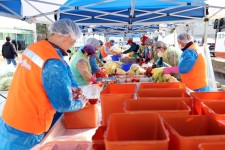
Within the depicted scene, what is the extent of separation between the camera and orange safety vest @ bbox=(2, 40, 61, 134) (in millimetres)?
1646

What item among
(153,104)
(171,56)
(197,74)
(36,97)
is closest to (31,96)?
(36,97)

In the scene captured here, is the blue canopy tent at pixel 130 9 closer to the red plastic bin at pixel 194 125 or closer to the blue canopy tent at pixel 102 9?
the blue canopy tent at pixel 102 9

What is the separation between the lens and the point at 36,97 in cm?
167

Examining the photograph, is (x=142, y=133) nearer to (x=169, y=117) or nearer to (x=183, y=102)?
(x=169, y=117)

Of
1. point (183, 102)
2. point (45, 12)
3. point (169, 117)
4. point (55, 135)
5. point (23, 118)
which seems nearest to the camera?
point (169, 117)

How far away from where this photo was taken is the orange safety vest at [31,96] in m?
1.65

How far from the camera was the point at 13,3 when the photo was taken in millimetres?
3033

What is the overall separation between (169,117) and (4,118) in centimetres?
136

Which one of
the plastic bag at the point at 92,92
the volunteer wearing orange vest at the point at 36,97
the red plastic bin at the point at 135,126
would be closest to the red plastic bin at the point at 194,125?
the red plastic bin at the point at 135,126

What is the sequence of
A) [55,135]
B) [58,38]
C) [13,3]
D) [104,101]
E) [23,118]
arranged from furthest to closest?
[13,3] → [58,38] → [23,118] → [55,135] → [104,101]

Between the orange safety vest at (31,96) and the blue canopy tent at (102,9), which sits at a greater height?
the blue canopy tent at (102,9)

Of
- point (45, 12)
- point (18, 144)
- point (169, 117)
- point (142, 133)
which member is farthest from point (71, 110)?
point (45, 12)

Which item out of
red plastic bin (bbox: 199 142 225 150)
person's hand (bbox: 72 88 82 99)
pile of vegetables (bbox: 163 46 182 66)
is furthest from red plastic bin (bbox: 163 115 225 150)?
pile of vegetables (bbox: 163 46 182 66)

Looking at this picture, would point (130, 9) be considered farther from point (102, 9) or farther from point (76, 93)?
point (76, 93)
